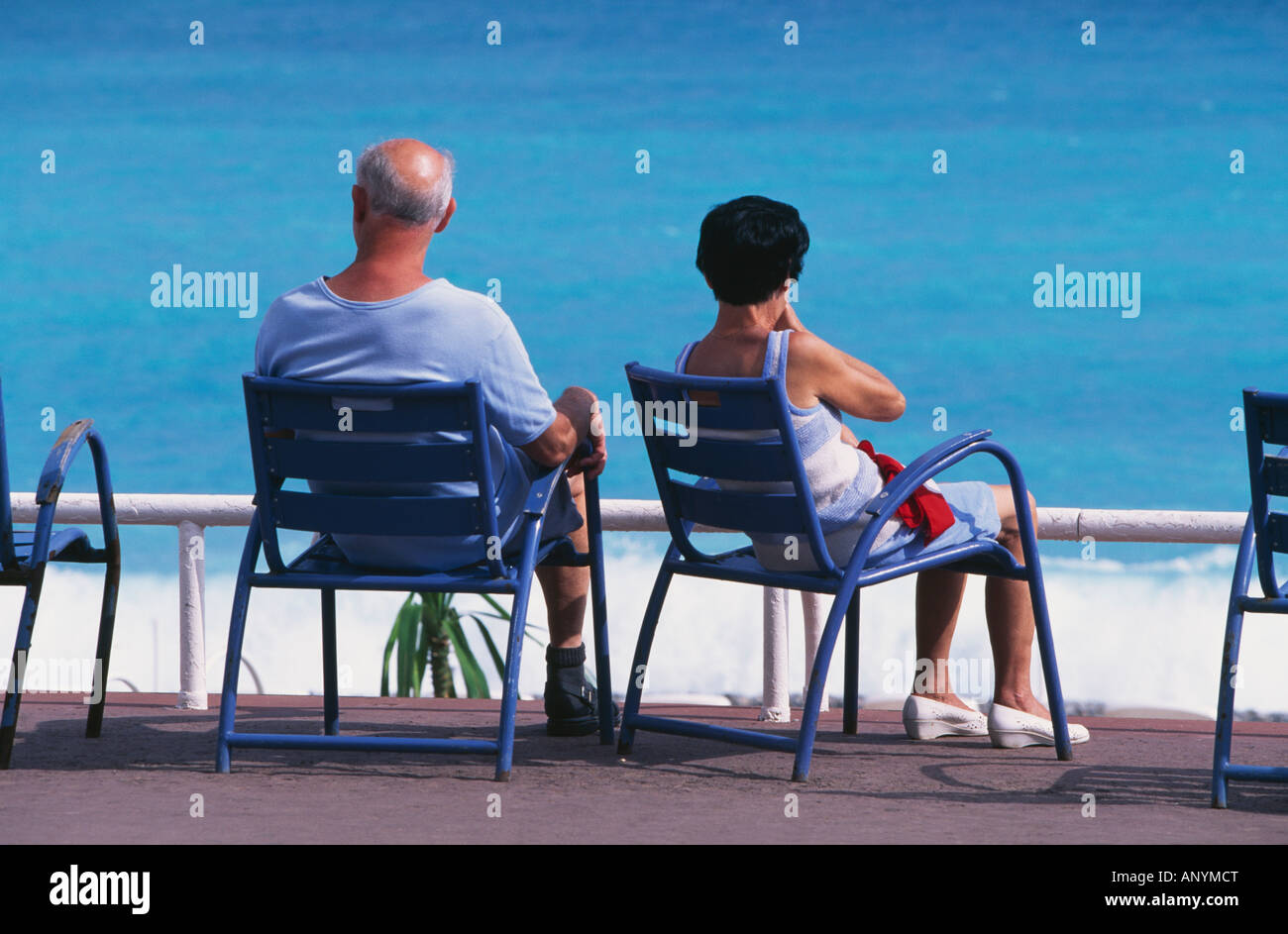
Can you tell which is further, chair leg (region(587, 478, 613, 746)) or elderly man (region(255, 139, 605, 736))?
chair leg (region(587, 478, 613, 746))

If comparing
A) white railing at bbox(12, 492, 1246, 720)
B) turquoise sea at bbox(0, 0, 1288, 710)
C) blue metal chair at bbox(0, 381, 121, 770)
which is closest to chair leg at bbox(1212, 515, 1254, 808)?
white railing at bbox(12, 492, 1246, 720)

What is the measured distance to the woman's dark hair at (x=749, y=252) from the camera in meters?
3.10

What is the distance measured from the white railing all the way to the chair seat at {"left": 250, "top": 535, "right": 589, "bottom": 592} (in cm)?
65

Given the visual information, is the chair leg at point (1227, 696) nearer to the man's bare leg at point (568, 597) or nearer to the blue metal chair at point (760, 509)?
the blue metal chair at point (760, 509)

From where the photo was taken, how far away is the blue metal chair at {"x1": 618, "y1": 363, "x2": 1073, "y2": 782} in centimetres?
289

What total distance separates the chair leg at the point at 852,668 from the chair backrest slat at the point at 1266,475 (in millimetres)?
886

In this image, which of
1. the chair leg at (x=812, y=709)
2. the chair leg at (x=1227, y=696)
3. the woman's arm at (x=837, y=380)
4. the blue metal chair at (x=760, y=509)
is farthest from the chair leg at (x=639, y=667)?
the chair leg at (x=1227, y=696)

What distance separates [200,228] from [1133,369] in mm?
10165

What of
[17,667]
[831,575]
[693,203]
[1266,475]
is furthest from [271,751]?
[693,203]

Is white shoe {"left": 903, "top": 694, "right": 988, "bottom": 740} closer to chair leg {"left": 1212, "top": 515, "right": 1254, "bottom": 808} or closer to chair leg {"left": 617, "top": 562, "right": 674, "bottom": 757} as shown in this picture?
chair leg {"left": 617, "top": 562, "right": 674, "bottom": 757}

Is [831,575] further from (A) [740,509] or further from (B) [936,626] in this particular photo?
(B) [936,626]

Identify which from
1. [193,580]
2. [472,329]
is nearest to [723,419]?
[472,329]

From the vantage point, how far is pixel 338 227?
18109mm

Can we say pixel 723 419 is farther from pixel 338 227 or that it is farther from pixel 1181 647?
pixel 338 227
